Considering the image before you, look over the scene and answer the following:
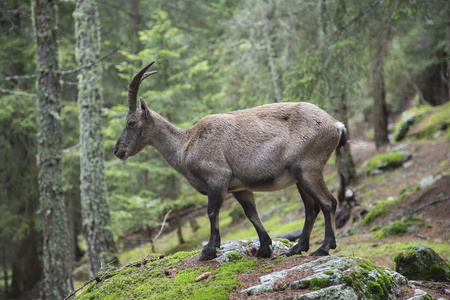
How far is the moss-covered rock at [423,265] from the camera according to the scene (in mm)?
5523

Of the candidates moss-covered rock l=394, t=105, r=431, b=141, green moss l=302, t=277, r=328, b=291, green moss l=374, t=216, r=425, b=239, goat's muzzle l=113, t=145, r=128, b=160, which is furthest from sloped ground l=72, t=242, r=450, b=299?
moss-covered rock l=394, t=105, r=431, b=141

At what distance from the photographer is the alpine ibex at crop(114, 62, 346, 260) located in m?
5.30

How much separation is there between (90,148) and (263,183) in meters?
7.10

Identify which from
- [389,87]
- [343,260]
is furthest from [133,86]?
[389,87]

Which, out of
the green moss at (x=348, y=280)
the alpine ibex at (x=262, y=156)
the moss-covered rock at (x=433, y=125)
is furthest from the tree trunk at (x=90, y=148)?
the moss-covered rock at (x=433, y=125)

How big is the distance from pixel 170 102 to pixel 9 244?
1198cm

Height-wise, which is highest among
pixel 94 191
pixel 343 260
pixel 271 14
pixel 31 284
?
pixel 271 14

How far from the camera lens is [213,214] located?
5.41 meters

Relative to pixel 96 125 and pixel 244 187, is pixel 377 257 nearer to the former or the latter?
pixel 244 187

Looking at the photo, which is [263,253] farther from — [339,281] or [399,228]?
[399,228]

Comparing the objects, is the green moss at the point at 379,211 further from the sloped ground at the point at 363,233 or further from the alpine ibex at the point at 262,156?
the alpine ibex at the point at 262,156

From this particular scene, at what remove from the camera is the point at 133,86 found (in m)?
5.75

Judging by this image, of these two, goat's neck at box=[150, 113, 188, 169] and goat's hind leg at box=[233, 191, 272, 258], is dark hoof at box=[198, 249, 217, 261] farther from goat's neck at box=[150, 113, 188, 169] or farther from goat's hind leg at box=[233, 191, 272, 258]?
goat's neck at box=[150, 113, 188, 169]

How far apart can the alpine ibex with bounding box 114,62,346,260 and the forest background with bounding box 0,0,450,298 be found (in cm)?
456
